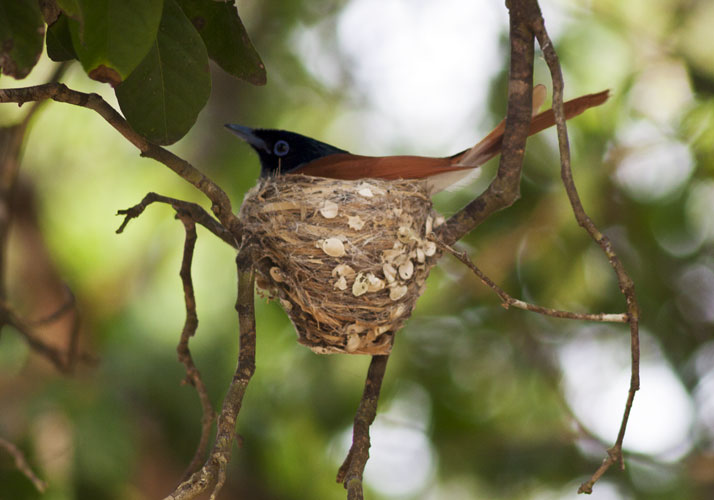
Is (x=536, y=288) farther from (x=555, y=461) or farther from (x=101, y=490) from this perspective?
(x=101, y=490)

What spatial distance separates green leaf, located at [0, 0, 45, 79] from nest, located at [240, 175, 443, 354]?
2.73ft

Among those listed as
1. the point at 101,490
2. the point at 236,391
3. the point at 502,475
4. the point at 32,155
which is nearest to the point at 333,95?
the point at 32,155

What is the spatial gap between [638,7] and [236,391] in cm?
514

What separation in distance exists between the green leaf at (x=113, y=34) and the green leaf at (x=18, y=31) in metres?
0.32

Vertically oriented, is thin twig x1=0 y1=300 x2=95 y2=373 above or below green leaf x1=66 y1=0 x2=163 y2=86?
above

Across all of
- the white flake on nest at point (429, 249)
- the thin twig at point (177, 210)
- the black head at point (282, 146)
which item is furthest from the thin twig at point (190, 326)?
the black head at point (282, 146)

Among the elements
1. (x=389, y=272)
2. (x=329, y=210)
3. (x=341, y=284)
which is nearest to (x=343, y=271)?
(x=341, y=284)

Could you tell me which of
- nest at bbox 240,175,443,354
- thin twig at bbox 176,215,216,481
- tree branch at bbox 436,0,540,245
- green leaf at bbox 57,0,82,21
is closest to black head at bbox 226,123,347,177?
nest at bbox 240,175,443,354

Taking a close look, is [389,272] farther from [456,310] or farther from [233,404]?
[456,310]

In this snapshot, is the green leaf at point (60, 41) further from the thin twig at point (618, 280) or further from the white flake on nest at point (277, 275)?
the thin twig at point (618, 280)

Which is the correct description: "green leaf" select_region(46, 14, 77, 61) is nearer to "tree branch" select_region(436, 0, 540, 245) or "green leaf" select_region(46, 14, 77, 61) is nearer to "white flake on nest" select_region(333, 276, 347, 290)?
"white flake on nest" select_region(333, 276, 347, 290)

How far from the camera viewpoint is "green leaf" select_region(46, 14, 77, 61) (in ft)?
6.79

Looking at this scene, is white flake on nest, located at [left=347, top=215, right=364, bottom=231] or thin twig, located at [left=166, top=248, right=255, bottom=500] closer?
thin twig, located at [left=166, top=248, right=255, bottom=500]

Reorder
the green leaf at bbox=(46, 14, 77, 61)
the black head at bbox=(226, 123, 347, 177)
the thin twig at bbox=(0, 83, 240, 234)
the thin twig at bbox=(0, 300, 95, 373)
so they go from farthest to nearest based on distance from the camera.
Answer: the black head at bbox=(226, 123, 347, 177) → the thin twig at bbox=(0, 300, 95, 373) → the green leaf at bbox=(46, 14, 77, 61) → the thin twig at bbox=(0, 83, 240, 234)
